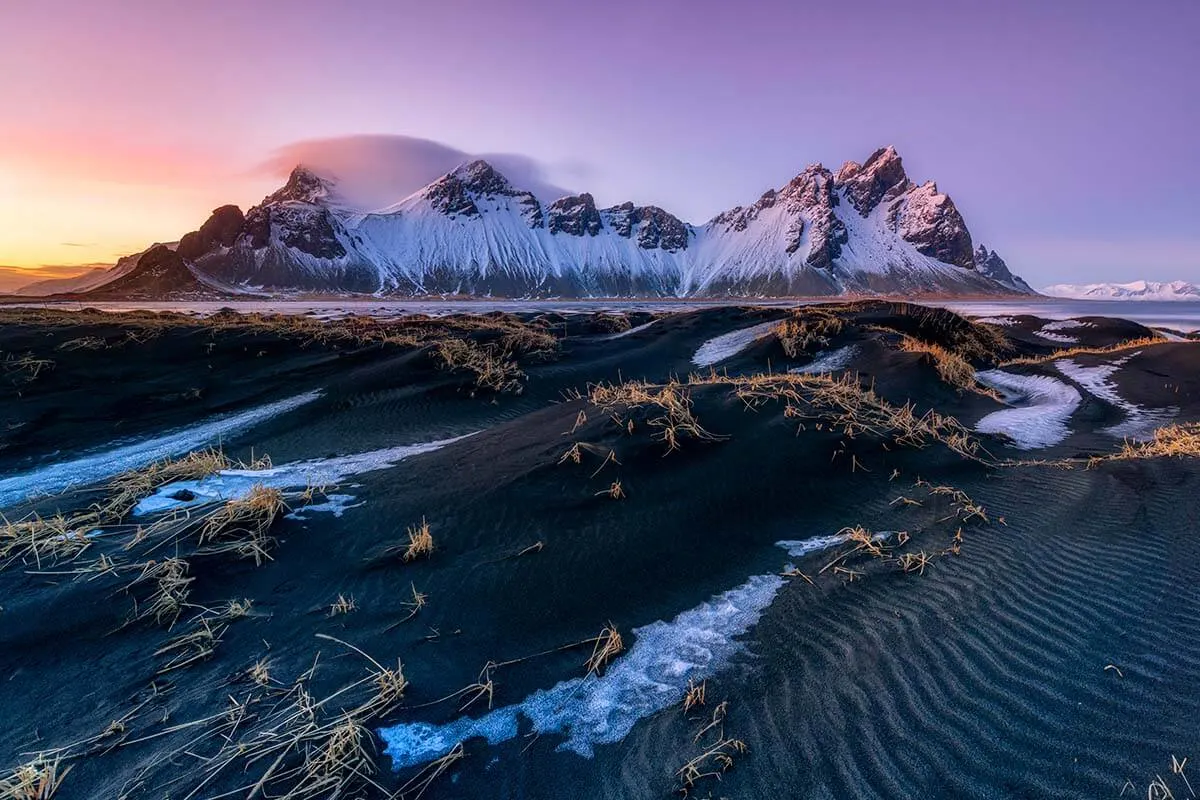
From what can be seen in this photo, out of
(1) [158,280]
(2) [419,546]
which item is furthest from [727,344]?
(1) [158,280]

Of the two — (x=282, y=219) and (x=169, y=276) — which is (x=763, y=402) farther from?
(x=282, y=219)

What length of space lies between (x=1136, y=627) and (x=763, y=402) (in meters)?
4.95

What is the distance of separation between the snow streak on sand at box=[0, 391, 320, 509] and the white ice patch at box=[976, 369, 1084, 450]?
14327 mm

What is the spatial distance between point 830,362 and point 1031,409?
15.3ft

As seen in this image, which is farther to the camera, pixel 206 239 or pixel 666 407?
pixel 206 239

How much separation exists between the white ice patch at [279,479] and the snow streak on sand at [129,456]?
2.26 m

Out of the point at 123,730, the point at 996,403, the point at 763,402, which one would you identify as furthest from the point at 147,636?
the point at 996,403

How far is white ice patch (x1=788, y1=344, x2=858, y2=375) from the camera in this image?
1467cm

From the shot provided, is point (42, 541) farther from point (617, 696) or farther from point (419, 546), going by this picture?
point (617, 696)

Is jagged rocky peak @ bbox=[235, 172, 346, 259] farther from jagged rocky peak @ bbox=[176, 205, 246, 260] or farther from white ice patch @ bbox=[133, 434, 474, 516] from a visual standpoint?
white ice patch @ bbox=[133, 434, 474, 516]

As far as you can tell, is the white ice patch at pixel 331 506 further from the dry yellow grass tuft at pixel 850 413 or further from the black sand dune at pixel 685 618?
the dry yellow grass tuft at pixel 850 413

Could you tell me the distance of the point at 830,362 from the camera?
15234 mm

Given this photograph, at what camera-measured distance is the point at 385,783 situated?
2.71m

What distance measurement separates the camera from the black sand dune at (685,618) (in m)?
2.76
